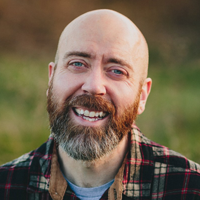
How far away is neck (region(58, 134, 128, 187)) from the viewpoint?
5.56ft

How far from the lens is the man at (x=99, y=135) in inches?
61.9

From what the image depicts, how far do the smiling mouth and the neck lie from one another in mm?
263

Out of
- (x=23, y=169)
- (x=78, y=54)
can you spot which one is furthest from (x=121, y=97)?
(x=23, y=169)

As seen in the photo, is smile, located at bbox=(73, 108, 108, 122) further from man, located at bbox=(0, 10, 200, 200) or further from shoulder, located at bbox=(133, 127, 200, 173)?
shoulder, located at bbox=(133, 127, 200, 173)

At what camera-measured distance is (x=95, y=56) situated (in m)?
1.57

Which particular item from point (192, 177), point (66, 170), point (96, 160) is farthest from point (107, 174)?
point (192, 177)

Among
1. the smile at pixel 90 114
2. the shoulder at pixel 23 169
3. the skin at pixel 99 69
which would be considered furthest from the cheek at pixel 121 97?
the shoulder at pixel 23 169

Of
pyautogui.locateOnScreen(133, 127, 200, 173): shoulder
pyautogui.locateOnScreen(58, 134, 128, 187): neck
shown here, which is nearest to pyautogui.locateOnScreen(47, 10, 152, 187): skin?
pyautogui.locateOnScreen(58, 134, 128, 187): neck

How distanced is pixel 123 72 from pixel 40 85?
2.96 m

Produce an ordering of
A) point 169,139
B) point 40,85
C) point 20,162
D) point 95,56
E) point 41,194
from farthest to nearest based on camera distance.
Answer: point 40,85 < point 169,139 < point 20,162 < point 41,194 < point 95,56

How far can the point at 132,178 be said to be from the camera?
1.66m

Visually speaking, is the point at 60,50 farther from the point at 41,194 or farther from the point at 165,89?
the point at 165,89

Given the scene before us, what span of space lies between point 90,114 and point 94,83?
198 millimetres

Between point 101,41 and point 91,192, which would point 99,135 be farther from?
point 101,41
